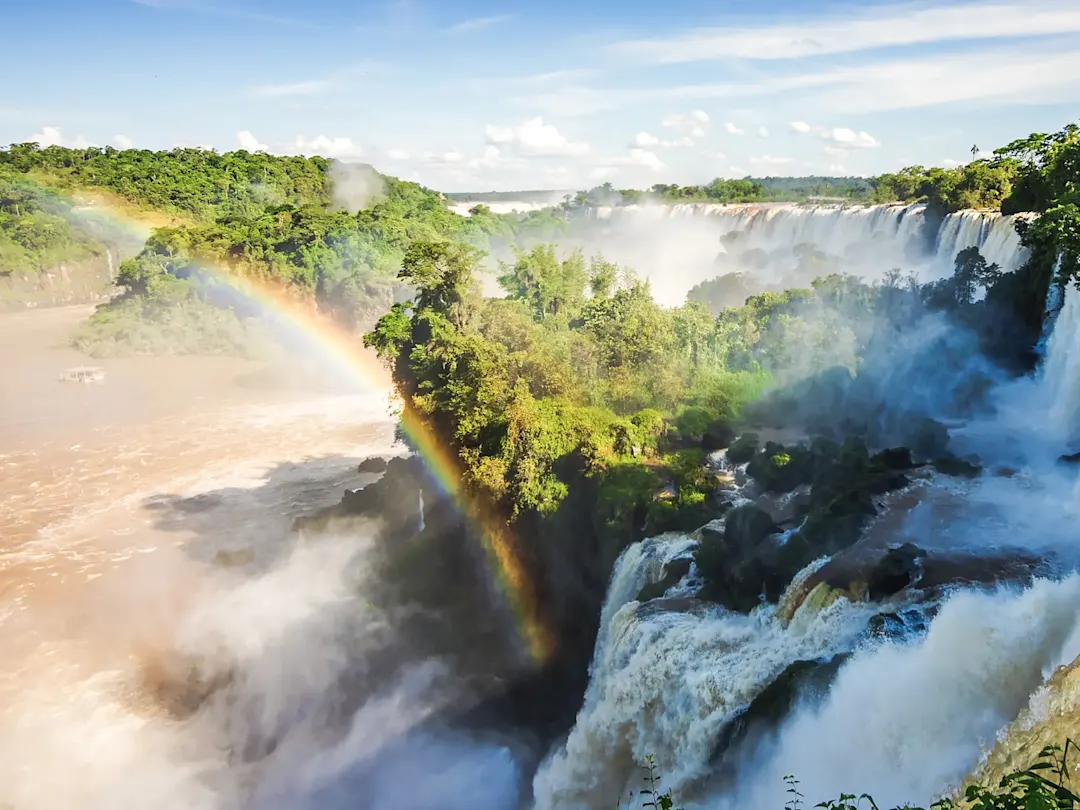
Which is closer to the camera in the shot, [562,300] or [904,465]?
[904,465]

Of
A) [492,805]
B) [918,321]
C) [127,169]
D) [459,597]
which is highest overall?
[127,169]

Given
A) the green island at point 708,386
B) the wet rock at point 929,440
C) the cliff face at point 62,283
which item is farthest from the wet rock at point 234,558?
the cliff face at point 62,283

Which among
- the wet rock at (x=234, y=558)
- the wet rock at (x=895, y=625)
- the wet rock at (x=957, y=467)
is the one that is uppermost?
the wet rock at (x=957, y=467)

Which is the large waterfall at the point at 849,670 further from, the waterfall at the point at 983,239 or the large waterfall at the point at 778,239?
the large waterfall at the point at 778,239

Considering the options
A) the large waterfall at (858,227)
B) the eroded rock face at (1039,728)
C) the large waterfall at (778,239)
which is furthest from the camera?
the large waterfall at (778,239)

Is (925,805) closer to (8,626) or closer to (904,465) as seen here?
(904,465)

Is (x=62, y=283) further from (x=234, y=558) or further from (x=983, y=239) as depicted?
(x=983, y=239)

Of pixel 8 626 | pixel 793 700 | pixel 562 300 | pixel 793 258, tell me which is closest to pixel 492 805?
pixel 793 700
